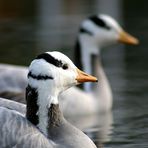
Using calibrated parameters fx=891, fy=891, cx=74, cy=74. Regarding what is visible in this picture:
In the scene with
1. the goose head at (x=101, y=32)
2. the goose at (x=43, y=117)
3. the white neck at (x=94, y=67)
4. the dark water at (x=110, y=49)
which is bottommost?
the dark water at (x=110, y=49)

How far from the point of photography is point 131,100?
12750 millimetres

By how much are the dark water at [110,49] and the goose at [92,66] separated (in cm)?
28

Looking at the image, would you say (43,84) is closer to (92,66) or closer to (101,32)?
(92,66)

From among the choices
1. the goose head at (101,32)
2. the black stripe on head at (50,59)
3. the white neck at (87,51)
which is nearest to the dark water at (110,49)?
the white neck at (87,51)

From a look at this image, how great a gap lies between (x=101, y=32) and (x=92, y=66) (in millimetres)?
719

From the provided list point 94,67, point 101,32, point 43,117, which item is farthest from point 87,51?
point 43,117

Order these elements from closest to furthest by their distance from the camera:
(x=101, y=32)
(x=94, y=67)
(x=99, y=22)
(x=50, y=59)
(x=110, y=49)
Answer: (x=50, y=59), (x=94, y=67), (x=101, y=32), (x=99, y=22), (x=110, y=49)

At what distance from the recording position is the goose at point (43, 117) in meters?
8.13

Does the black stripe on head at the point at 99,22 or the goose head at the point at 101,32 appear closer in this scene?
the goose head at the point at 101,32

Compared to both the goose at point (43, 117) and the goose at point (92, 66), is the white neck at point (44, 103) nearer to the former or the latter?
the goose at point (43, 117)

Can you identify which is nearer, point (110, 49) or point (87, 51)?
point (87, 51)

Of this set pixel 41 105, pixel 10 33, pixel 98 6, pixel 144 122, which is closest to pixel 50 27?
pixel 10 33

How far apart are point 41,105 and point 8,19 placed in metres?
15.3

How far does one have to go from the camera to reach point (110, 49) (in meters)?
18.5
